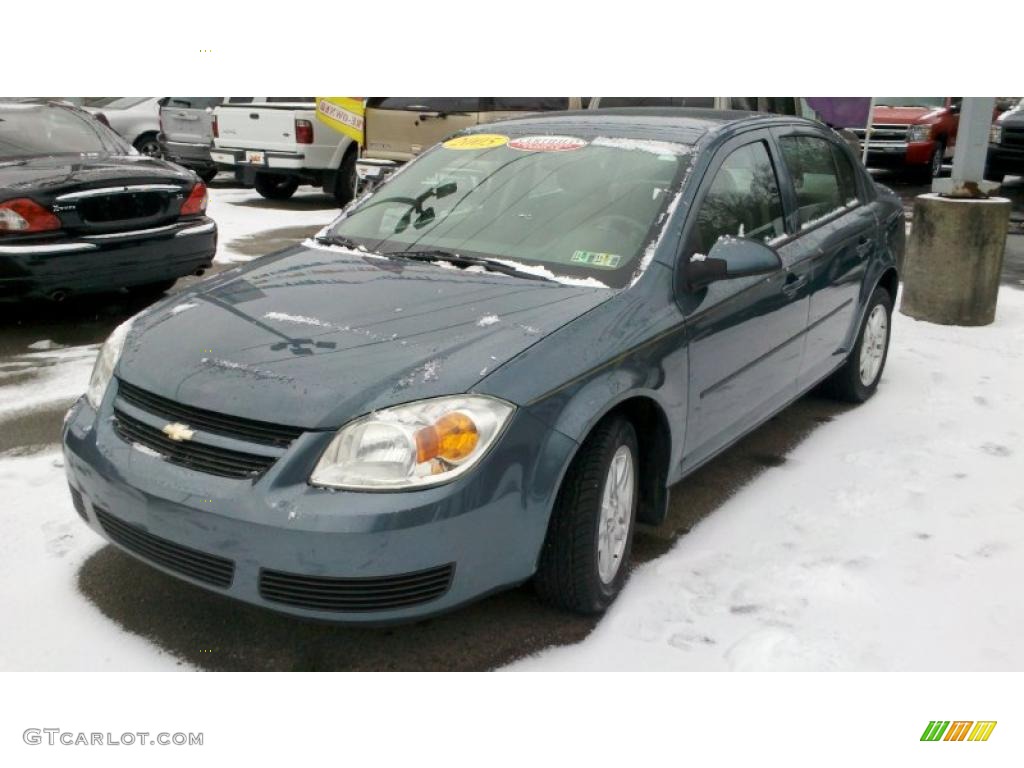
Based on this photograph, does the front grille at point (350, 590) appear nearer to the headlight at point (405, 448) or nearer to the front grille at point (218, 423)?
the headlight at point (405, 448)

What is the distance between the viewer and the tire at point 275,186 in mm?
13375

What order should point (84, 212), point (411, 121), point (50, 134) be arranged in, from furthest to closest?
point (411, 121) < point (50, 134) < point (84, 212)

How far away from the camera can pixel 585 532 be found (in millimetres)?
2854

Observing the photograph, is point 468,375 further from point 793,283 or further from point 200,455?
point 793,283

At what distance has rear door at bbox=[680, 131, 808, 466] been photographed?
11.3ft

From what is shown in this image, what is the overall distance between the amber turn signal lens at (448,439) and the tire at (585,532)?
1.44 feet

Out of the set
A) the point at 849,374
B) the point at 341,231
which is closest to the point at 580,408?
the point at 341,231

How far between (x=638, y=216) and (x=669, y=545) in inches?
47.3

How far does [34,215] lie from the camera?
5684 mm

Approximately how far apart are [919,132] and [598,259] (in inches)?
568

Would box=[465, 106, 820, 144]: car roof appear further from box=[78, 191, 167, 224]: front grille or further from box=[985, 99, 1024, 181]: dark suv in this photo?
box=[985, 99, 1024, 181]: dark suv

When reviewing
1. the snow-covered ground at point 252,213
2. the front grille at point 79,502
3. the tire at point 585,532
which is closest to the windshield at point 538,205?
the tire at point 585,532

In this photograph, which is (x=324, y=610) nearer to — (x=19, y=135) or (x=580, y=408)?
(x=580, y=408)

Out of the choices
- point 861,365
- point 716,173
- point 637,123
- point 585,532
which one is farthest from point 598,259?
point 861,365
